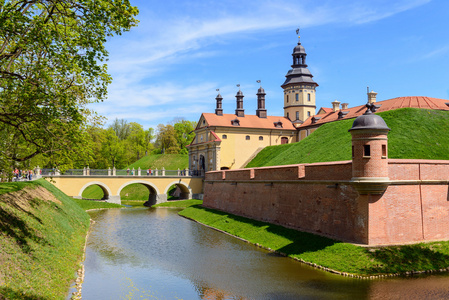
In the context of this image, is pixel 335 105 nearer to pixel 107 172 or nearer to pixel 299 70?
pixel 299 70

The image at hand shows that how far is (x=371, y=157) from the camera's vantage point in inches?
735

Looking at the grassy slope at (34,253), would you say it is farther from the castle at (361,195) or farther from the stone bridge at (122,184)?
the stone bridge at (122,184)

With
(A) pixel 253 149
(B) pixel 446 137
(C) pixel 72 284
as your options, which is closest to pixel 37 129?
(C) pixel 72 284

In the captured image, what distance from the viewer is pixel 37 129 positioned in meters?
15.8

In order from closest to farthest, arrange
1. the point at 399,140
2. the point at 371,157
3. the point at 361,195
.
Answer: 1. the point at 371,157
2. the point at 361,195
3. the point at 399,140

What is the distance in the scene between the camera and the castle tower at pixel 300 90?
64.9 metres

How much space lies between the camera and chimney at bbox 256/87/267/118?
65.3m

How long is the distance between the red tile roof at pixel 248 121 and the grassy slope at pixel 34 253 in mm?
39336

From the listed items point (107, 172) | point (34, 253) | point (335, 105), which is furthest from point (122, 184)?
point (34, 253)

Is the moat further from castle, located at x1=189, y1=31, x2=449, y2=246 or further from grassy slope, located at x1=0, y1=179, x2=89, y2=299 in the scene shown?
castle, located at x1=189, y1=31, x2=449, y2=246

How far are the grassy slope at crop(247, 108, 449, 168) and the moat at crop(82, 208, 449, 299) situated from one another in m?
13.0

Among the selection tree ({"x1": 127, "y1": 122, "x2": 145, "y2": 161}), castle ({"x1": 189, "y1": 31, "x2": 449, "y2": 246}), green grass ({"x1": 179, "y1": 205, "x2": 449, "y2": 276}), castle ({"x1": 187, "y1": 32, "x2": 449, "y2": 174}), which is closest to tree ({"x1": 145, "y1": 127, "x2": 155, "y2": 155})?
tree ({"x1": 127, "y1": 122, "x2": 145, "y2": 161})

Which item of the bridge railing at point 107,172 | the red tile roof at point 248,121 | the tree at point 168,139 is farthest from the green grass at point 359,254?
the tree at point 168,139

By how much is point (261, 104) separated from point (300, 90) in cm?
668
